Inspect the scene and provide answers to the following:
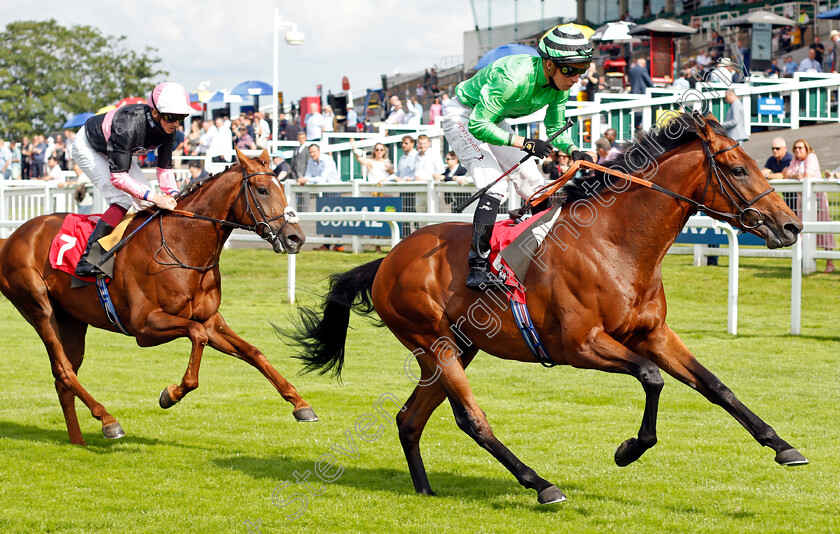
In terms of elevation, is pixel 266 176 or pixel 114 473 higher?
pixel 266 176

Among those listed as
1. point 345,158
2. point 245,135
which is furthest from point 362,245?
point 245,135

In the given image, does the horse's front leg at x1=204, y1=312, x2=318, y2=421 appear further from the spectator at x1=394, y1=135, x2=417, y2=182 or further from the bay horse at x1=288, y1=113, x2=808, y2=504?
the spectator at x1=394, y1=135, x2=417, y2=182

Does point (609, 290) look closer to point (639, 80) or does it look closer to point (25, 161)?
point (639, 80)

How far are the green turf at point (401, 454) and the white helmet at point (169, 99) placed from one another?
2037 millimetres

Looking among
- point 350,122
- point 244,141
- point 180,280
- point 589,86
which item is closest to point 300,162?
point 244,141

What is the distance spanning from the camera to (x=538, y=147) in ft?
15.7

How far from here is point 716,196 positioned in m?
4.50

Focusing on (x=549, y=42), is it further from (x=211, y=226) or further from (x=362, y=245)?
(x=362, y=245)

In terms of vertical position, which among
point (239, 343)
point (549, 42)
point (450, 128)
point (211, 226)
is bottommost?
point (239, 343)

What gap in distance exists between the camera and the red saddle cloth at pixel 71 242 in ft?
20.7

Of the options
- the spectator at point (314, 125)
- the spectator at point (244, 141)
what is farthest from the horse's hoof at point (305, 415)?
the spectator at point (314, 125)

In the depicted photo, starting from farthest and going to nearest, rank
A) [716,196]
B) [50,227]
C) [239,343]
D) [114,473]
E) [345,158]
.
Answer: [345,158], [50,227], [239,343], [114,473], [716,196]

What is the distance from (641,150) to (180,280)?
2842mm

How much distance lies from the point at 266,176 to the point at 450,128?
4.43 ft
